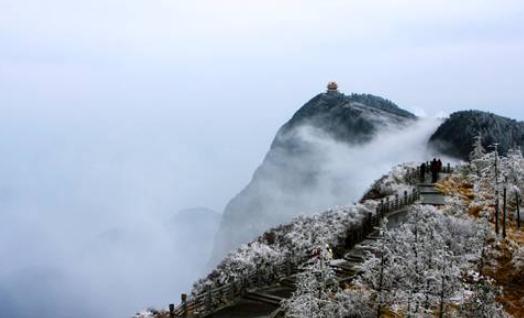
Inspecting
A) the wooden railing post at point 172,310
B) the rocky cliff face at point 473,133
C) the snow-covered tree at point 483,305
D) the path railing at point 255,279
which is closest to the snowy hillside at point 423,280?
the snow-covered tree at point 483,305

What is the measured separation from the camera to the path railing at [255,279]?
105ft

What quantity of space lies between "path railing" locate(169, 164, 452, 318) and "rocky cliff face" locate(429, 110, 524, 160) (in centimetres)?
7103

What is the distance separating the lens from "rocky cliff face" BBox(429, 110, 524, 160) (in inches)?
4641

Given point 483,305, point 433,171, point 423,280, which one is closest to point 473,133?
point 433,171

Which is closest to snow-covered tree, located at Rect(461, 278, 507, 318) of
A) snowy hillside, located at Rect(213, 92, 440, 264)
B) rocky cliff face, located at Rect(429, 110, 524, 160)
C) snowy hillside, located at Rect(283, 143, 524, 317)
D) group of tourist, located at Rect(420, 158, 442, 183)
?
snowy hillside, located at Rect(283, 143, 524, 317)

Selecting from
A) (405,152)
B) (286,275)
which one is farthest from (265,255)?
(405,152)

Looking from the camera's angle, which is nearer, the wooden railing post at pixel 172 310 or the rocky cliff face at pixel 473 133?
the wooden railing post at pixel 172 310

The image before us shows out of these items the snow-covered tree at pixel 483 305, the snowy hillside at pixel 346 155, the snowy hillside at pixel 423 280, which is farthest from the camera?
the snowy hillside at pixel 346 155

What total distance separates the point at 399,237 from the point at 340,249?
50.3 feet

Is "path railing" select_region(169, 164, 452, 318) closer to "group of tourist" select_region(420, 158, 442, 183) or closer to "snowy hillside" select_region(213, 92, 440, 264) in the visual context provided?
"group of tourist" select_region(420, 158, 442, 183)

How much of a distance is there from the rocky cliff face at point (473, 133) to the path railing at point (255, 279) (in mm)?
71033

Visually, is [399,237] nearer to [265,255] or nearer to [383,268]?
[383,268]

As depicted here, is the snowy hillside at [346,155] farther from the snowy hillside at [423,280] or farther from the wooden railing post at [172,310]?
the wooden railing post at [172,310]

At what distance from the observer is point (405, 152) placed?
14612cm
